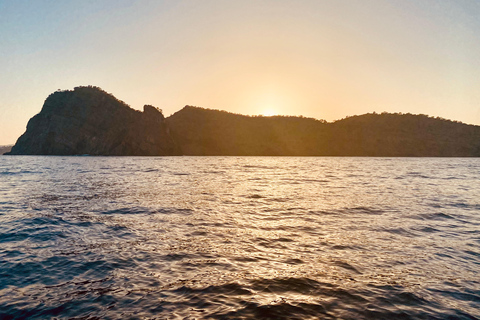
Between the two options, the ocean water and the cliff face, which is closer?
the ocean water

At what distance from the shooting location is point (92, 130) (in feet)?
541

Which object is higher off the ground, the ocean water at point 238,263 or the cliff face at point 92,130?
the cliff face at point 92,130

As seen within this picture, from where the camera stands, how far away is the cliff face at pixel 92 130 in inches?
6280

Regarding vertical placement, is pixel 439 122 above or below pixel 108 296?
above

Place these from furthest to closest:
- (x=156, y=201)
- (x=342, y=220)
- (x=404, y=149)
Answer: (x=404, y=149)
(x=156, y=201)
(x=342, y=220)

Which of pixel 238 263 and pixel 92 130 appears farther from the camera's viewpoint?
pixel 92 130

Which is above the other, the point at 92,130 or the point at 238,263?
the point at 92,130

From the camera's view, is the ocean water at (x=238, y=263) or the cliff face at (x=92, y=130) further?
the cliff face at (x=92, y=130)

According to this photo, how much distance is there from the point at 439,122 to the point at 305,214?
8936 inches

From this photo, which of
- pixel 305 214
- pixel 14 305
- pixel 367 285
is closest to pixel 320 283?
pixel 367 285

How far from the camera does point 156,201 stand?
65.2ft

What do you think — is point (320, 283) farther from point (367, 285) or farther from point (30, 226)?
point (30, 226)

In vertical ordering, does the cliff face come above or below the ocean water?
above

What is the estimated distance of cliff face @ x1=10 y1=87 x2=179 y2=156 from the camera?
523 feet
